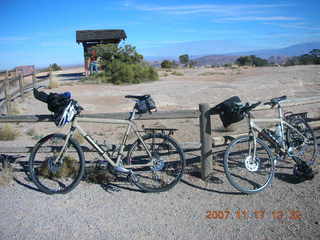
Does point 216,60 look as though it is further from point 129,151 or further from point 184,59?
point 129,151

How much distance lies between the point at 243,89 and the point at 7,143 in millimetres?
14762

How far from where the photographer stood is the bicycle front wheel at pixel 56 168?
4562 millimetres

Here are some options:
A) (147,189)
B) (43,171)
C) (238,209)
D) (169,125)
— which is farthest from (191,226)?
(169,125)

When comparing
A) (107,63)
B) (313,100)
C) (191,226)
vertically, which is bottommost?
(191,226)

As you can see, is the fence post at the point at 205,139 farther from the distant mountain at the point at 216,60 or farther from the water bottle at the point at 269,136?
the distant mountain at the point at 216,60

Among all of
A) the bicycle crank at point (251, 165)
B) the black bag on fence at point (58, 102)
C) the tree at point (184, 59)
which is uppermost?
the tree at point (184, 59)

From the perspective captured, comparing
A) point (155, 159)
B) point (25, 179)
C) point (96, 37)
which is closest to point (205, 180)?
point (155, 159)

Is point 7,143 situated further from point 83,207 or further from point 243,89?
point 243,89

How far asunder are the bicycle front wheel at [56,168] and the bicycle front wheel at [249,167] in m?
2.01

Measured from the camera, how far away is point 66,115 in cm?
438

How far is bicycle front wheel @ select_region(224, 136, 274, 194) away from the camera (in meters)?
4.43

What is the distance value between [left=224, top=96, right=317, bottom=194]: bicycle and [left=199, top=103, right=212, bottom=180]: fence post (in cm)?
32

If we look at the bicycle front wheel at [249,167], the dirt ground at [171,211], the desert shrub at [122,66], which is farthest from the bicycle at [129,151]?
the desert shrub at [122,66]

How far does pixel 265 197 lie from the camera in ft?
14.4
